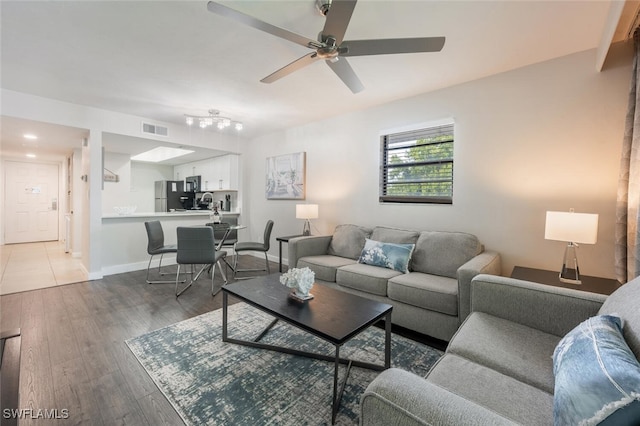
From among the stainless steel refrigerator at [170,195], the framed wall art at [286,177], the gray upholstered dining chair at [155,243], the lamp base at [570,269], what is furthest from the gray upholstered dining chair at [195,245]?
the stainless steel refrigerator at [170,195]

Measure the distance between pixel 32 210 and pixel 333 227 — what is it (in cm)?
799

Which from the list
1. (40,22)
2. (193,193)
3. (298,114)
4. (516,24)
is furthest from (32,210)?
(516,24)

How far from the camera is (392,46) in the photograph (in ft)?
5.67

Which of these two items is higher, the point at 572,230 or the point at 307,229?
the point at 572,230

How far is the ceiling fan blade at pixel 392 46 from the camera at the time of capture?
1.66 m

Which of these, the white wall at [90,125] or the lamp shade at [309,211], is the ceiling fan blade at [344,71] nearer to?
the lamp shade at [309,211]

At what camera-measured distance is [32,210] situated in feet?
22.3

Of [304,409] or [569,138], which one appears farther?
[569,138]

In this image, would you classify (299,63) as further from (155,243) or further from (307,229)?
(155,243)

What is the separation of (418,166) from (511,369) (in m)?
2.51

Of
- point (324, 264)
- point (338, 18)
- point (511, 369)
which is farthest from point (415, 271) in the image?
point (338, 18)

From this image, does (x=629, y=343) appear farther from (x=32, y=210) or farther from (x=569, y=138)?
(x=32, y=210)

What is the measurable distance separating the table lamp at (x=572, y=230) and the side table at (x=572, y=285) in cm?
6

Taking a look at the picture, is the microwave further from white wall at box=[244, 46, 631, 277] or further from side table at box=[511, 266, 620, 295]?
side table at box=[511, 266, 620, 295]
